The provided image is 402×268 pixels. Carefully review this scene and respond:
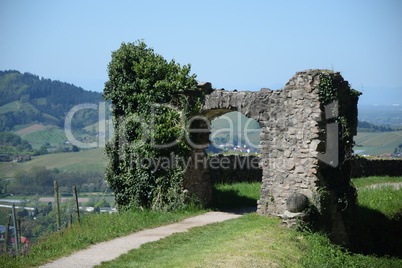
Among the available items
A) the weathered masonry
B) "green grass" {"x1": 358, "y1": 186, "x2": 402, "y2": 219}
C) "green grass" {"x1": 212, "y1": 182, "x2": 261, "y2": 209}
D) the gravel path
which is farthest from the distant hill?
the weathered masonry

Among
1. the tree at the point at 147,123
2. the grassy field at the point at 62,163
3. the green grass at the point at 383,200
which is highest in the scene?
the tree at the point at 147,123

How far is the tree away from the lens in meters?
15.0

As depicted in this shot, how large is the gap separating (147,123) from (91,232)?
4.00m

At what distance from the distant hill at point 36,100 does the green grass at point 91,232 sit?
2282 inches

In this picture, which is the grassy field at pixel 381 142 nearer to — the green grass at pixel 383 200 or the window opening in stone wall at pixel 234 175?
the window opening in stone wall at pixel 234 175

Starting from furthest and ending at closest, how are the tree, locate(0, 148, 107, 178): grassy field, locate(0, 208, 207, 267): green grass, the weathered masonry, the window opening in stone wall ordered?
locate(0, 148, 107, 178): grassy field, the window opening in stone wall, the tree, the weathered masonry, locate(0, 208, 207, 267): green grass

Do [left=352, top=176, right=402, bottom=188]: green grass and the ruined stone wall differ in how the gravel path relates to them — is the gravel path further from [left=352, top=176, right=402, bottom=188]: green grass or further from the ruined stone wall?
[left=352, top=176, right=402, bottom=188]: green grass

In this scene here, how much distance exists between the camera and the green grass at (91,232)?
10.1m

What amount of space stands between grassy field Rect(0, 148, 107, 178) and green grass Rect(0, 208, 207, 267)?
119 ft

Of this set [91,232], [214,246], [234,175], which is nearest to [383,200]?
[234,175]

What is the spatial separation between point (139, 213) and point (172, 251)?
158 inches

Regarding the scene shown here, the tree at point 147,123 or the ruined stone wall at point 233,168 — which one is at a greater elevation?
the tree at point 147,123

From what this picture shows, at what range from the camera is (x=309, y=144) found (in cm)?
1301

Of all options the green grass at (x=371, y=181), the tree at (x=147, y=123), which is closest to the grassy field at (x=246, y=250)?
the tree at (x=147, y=123)
